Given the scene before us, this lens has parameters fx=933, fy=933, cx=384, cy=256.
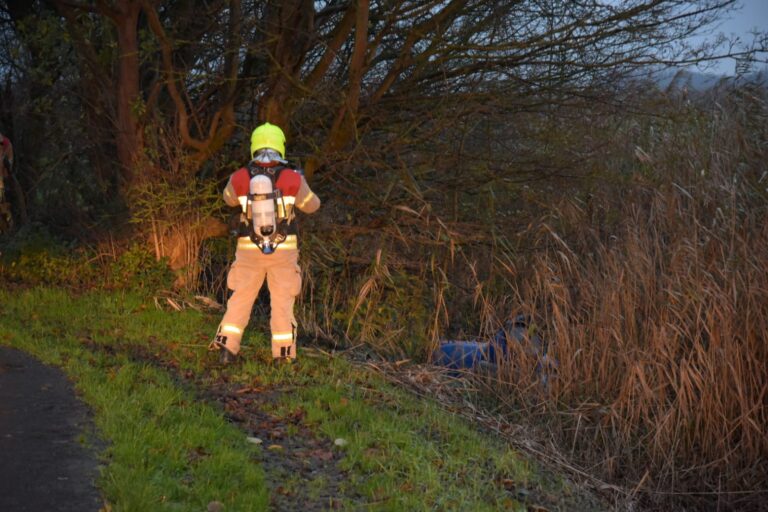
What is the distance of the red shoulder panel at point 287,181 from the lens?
8148 mm

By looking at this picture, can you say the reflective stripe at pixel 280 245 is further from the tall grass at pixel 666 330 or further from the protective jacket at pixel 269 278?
the tall grass at pixel 666 330

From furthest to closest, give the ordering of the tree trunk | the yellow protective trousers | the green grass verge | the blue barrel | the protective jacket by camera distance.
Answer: the tree trunk < the blue barrel < the yellow protective trousers < the protective jacket < the green grass verge

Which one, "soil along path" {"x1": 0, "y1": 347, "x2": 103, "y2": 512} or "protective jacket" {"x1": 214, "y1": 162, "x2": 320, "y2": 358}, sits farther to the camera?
"protective jacket" {"x1": 214, "y1": 162, "x2": 320, "y2": 358}

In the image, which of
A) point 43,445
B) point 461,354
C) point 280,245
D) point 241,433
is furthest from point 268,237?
point 43,445

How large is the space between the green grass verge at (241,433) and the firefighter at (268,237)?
1.06 feet

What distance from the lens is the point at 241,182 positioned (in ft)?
27.1

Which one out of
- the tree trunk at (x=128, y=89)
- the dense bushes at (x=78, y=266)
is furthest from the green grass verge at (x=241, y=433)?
the tree trunk at (x=128, y=89)

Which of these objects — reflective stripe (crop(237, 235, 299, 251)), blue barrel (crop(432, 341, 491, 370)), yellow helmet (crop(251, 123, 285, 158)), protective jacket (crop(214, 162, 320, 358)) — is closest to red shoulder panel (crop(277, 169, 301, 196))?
protective jacket (crop(214, 162, 320, 358))

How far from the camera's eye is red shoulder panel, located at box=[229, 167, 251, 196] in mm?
8234

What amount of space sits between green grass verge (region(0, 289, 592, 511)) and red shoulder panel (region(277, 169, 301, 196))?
1598 millimetres

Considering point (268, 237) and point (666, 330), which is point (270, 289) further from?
point (666, 330)

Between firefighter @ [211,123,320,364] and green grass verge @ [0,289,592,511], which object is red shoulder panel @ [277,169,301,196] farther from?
green grass verge @ [0,289,592,511]

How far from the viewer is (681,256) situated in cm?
897

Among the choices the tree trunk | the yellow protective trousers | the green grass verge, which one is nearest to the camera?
the green grass verge
